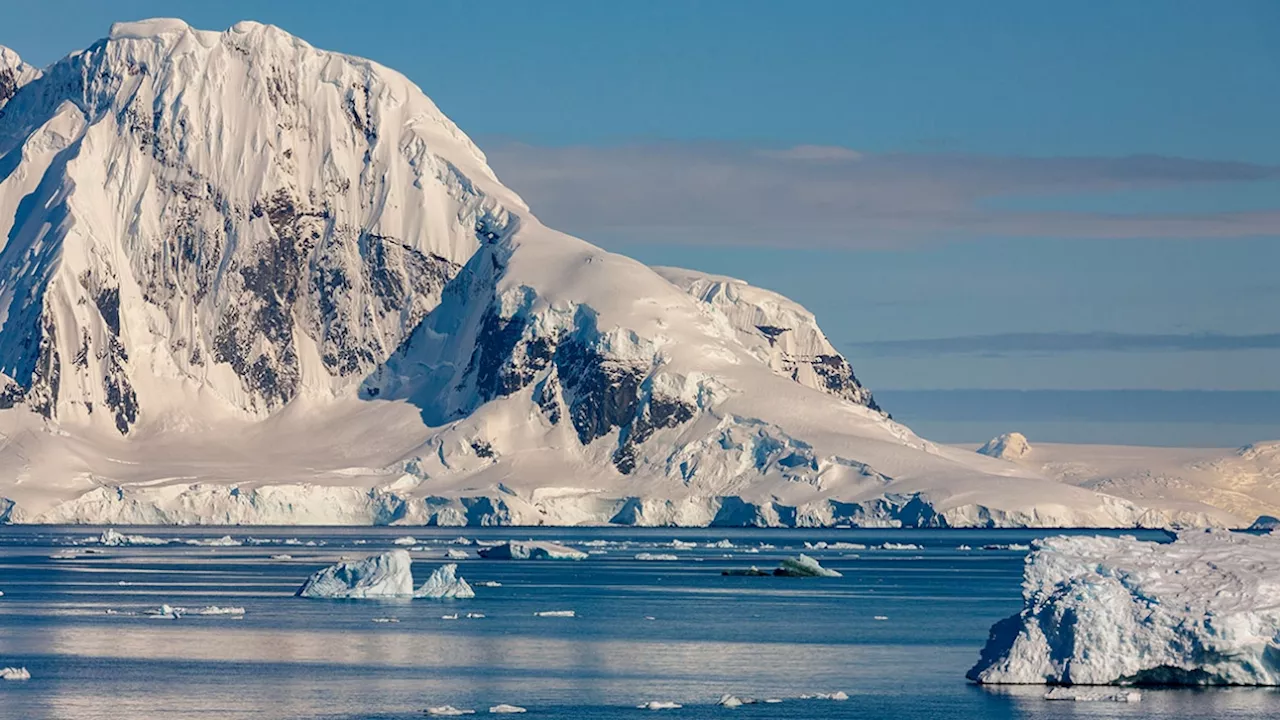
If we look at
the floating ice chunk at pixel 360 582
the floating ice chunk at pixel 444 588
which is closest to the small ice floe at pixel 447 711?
the floating ice chunk at pixel 360 582

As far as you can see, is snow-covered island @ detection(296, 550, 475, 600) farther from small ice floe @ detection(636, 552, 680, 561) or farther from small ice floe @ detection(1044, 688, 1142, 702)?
small ice floe @ detection(636, 552, 680, 561)

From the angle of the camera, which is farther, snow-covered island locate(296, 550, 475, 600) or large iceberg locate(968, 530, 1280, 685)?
snow-covered island locate(296, 550, 475, 600)

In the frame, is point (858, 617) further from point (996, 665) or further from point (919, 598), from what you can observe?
point (996, 665)

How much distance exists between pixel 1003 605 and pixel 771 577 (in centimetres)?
3091

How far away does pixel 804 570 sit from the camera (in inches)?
5458

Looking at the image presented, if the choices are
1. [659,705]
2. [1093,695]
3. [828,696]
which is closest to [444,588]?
[828,696]

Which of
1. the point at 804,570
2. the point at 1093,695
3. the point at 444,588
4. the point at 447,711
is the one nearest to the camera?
the point at 1093,695

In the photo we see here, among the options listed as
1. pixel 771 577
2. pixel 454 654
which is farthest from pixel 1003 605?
pixel 454 654

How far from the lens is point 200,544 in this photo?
19450 centimetres

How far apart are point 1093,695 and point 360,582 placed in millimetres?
56664

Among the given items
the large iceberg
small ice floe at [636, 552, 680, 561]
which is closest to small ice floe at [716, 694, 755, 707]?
the large iceberg

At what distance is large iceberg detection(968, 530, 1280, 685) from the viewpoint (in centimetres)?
6203

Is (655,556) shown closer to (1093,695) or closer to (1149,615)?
(1093,695)

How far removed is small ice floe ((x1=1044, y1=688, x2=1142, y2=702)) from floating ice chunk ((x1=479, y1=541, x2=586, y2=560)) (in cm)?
9567
